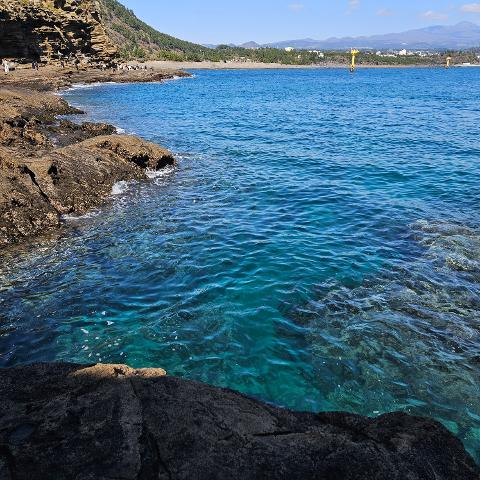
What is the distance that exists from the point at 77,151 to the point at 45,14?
3450 inches

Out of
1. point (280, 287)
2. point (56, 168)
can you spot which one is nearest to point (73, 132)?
point (56, 168)

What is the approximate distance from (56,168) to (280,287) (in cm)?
1136

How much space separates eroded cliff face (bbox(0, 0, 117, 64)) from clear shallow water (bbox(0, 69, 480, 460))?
81643mm

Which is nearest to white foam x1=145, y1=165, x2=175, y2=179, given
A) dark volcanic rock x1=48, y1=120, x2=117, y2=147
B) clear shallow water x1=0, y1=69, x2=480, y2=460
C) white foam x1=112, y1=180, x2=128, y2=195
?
clear shallow water x1=0, y1=69, x2=480, y2=460

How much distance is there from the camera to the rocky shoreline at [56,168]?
15.0 metres

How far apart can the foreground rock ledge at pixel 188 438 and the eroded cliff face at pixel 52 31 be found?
94486 millimetres

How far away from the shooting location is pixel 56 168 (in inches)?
702

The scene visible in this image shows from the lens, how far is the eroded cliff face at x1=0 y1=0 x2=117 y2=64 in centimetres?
8412

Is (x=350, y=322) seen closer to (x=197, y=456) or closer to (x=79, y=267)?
(x=197, y=456)

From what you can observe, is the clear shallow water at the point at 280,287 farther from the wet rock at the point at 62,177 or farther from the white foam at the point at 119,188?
the wet rock at the point at 62,177

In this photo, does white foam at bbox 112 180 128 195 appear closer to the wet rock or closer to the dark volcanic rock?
the wet rock

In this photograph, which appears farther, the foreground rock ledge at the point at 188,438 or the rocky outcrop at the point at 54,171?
the rocky outcrop at the point at 54,171

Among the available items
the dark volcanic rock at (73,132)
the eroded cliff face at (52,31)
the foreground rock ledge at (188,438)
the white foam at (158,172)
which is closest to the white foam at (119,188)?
the white foam at (158,172)

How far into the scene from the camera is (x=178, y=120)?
143 ft
